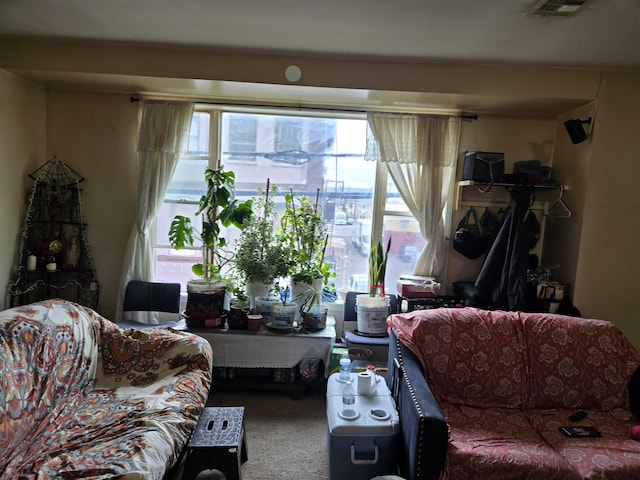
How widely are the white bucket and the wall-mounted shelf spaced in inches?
41.5

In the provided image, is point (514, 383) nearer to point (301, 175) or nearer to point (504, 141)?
point (504, 141)

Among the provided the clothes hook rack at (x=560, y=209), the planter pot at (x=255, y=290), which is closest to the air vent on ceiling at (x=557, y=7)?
the clothes hook rack at (x=560, y=209)

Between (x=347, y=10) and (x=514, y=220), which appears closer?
(x=347, y=10)

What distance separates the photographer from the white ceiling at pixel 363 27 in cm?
207

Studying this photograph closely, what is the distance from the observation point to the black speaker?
2832mm

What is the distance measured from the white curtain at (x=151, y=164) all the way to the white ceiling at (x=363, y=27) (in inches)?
25.3

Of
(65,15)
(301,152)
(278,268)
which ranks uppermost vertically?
(65,15)

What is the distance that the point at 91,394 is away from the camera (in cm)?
214

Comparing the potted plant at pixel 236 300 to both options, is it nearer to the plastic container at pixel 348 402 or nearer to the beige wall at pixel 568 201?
the plastic container at pixel 348 402

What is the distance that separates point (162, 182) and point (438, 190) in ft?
7.45

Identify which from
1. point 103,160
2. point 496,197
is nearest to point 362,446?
point 496,197

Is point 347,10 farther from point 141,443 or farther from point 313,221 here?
point 141,443

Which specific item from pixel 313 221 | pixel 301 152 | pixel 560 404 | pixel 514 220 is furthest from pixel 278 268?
pixel 560 404

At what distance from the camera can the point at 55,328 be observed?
203 cm
